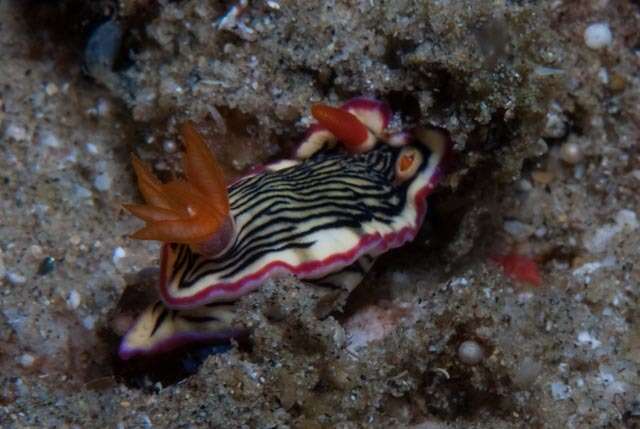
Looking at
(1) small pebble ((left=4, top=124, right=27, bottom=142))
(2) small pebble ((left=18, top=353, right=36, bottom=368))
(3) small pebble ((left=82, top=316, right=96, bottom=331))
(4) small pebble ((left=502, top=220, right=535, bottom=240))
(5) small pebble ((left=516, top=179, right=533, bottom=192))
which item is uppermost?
(5) small pebble ((left=516, top=179, right=533, bottom=192))

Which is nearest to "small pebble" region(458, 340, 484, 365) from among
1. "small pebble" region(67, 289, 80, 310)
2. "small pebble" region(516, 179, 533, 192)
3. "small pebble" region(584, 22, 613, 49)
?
"small pebble" region(516, 179, 533, 192)

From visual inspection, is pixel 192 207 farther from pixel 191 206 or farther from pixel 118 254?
pixel 118 254

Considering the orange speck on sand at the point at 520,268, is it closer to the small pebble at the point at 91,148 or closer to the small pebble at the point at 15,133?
the small pebble at the point at 91,148

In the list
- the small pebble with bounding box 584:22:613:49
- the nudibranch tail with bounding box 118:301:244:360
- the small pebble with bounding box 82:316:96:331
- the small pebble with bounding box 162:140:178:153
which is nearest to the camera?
the nudibranch tail with bounding box 118:301:244:360

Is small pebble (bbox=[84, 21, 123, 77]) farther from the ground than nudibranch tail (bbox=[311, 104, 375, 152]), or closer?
closer

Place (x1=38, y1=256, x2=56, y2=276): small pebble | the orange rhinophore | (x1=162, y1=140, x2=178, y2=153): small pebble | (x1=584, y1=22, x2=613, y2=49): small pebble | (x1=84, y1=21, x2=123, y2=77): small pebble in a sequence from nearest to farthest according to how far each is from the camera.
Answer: the orange rhinophore
(x1=38, y1=256, x2=56, y2=276): small pebble
(x1=162, y1=140, x2=178, y2=153): small pebble
(x1=584, y1=22, x2=613, y2=49): small pebble
(x1=84, y1=21, x2=123, y2=77): small pebble

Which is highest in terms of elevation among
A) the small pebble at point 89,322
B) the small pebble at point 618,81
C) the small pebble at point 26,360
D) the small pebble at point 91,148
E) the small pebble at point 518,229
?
the small pebble at point 618,81

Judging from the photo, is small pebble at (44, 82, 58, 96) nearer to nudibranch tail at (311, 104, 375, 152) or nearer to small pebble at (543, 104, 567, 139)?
nudibranch tail at (311, 104, 375, 152)

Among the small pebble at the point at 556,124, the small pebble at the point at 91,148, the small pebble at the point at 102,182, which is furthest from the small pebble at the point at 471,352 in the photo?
the small pebble at the point at 91,148
